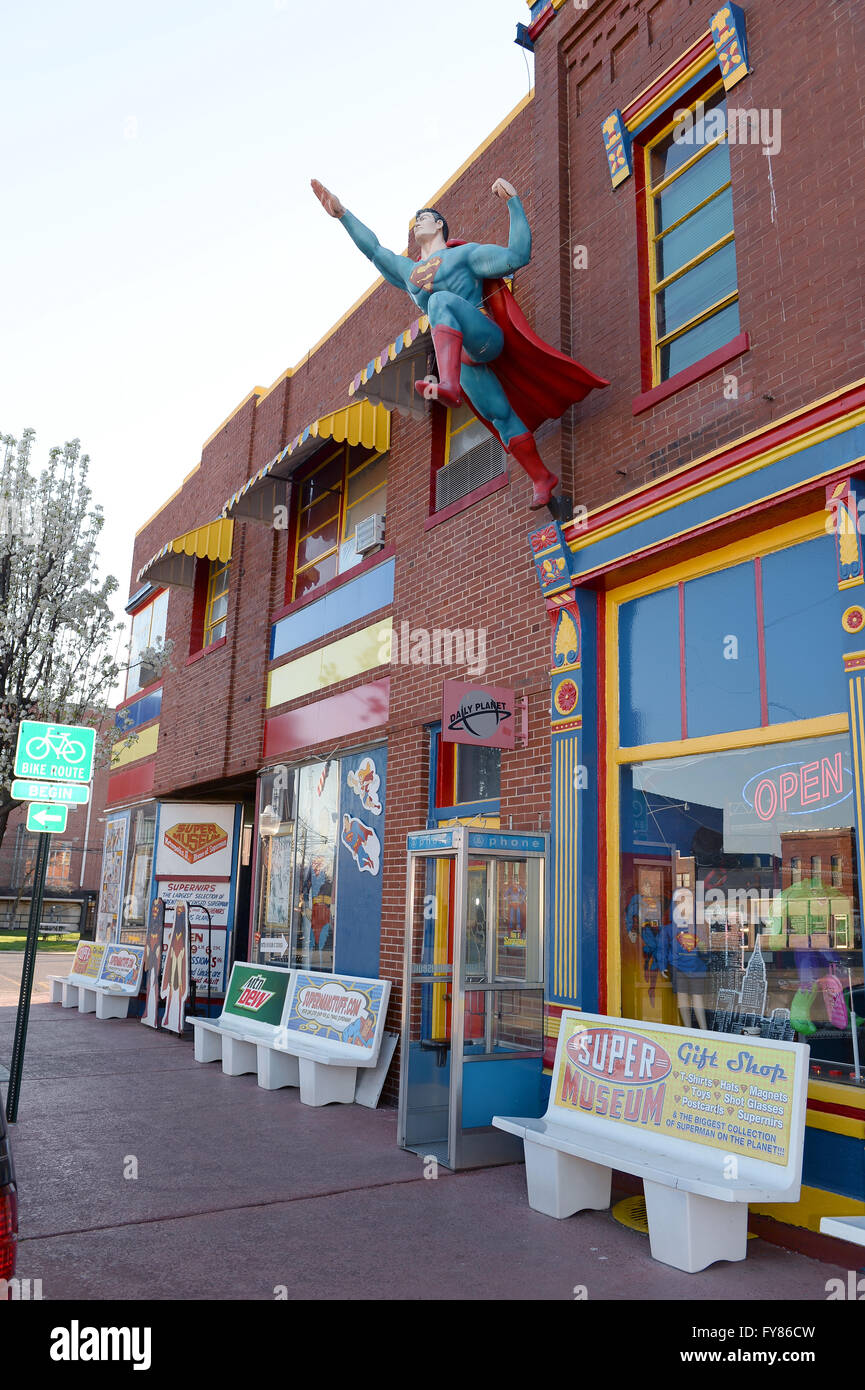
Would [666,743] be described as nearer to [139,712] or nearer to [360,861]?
[360,861]

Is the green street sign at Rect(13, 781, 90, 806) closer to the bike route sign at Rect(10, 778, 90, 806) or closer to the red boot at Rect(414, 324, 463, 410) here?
the bike route sign at Rect(10, 778, 90, 806)

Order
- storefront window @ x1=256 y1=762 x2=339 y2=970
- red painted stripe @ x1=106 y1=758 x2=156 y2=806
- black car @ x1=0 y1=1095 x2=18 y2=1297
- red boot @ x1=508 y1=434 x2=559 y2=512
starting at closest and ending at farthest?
black car @ x1=0 y1=1095 x2=18 y2=1297 → red boot @ x1=508 y1=434 x2=559 y2=512 → storefront window @ x1=256 y1=762 x2=339 y2=970 → red painted stripe @ x1=106 y1=758 x2=156 y2=806

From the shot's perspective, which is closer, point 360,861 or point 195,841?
point 360,861

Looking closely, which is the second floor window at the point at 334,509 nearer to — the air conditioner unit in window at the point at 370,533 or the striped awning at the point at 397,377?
the air conditioner unit in window at the point at 370,533

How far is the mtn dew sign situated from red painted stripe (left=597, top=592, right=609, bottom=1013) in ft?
13.6

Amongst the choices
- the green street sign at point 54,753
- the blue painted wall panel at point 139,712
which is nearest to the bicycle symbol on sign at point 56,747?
the green street sign at point 54,753

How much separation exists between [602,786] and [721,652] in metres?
1.38

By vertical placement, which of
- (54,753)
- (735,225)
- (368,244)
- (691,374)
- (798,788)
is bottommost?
(798,788)

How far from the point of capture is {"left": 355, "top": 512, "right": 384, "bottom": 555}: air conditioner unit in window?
431 inches

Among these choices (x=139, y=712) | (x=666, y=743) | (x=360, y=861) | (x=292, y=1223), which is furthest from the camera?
(x=139, y=712)

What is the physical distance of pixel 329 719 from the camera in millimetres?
11430

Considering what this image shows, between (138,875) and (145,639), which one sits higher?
(145,639)

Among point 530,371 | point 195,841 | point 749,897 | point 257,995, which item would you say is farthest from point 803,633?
point 195,841

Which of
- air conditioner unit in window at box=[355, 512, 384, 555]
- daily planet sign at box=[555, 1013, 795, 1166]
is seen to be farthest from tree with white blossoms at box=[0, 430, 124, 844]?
daily planet sign at box=[555, 1013, 795, 1166]
